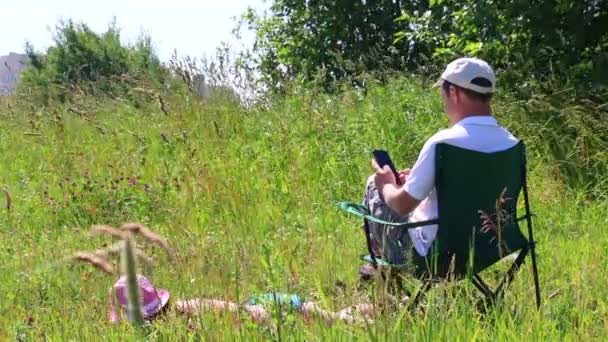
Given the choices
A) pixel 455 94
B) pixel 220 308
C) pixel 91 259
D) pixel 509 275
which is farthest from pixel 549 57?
pixel 91 259

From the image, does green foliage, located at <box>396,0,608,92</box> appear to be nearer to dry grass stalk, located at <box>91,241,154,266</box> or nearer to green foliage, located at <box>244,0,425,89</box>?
dry grass stalk, located at <box>91,241,154,266</box>

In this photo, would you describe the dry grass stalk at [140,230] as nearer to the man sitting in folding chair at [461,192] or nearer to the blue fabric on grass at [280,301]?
the blue fabric on grass at [280,301]

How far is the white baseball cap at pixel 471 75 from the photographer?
3.62 m

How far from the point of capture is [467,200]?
11.2 feet

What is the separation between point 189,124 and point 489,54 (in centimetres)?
282

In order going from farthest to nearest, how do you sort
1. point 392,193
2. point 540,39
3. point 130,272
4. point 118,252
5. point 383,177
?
point 540,39
point 383,177
point 392,193
point 118,252
point 130,272

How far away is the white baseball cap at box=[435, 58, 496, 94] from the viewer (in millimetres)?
3625

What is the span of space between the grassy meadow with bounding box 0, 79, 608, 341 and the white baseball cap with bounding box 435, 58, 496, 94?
2.74 feet

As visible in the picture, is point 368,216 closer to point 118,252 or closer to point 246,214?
point 246,214

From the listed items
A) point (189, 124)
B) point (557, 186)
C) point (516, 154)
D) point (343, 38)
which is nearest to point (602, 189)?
point (557, 186)

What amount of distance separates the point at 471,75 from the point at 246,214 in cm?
219

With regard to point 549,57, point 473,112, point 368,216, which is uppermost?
point 549,57

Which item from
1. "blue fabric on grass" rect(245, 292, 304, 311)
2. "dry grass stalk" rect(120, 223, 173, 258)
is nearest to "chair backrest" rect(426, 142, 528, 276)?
"blue fabric on grass" rect(245, 292, 304, 311)

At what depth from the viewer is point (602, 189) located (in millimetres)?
5832
